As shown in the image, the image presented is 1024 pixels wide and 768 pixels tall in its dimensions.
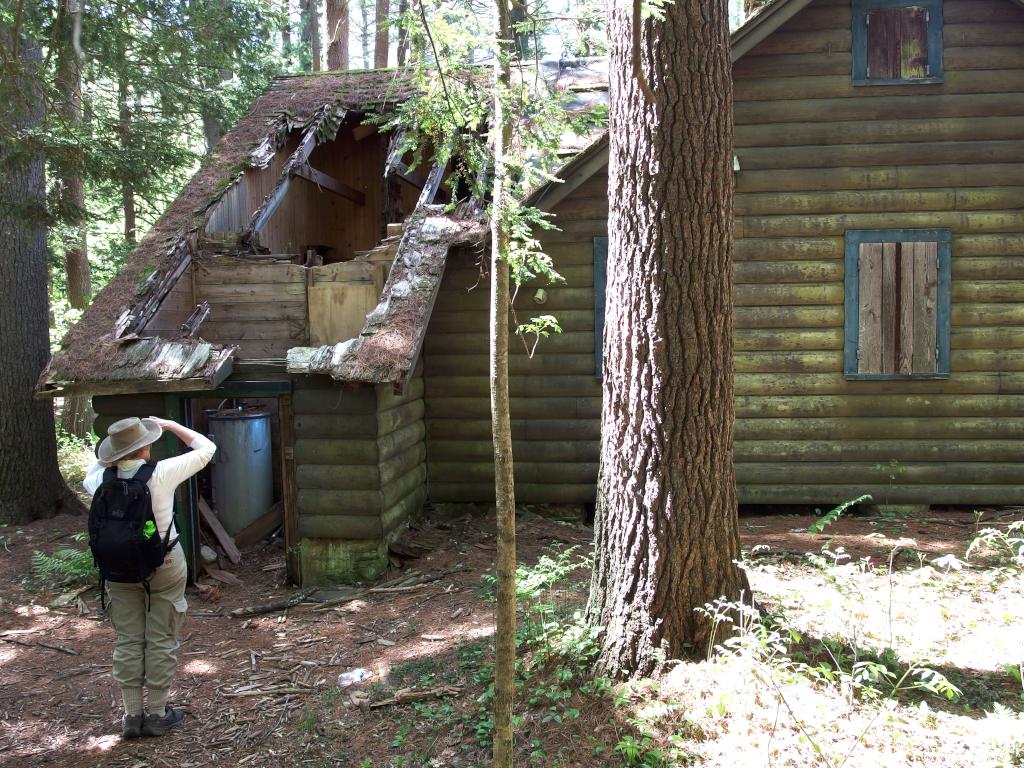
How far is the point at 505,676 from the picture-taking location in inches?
145

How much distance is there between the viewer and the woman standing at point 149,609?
477cm

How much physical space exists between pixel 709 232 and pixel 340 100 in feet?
26.2

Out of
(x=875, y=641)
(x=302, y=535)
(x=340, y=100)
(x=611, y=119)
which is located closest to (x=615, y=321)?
(x=611, y=119)

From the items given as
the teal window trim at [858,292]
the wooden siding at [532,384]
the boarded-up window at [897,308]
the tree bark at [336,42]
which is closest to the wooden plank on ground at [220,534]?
the wooden siding at [532,384]

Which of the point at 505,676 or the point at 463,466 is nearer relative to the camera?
the point at 505,676

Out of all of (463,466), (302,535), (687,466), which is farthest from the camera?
(463,466)

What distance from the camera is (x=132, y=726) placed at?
4785 millimetres

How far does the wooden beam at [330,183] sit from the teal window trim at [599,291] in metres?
3.94

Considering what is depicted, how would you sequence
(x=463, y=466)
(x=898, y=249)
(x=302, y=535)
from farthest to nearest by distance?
(x=463, y=466) → (x=898, y=249) → (x=302, y=535)

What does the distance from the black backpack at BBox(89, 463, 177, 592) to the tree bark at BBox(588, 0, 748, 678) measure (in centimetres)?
271

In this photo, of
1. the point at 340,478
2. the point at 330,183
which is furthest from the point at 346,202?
the point at 340,478

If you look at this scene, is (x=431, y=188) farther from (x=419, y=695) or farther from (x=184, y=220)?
(x=419, y=695)

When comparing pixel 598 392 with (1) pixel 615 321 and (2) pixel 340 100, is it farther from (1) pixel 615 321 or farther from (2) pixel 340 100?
(2) pixel 340 100

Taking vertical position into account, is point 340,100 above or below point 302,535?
above
